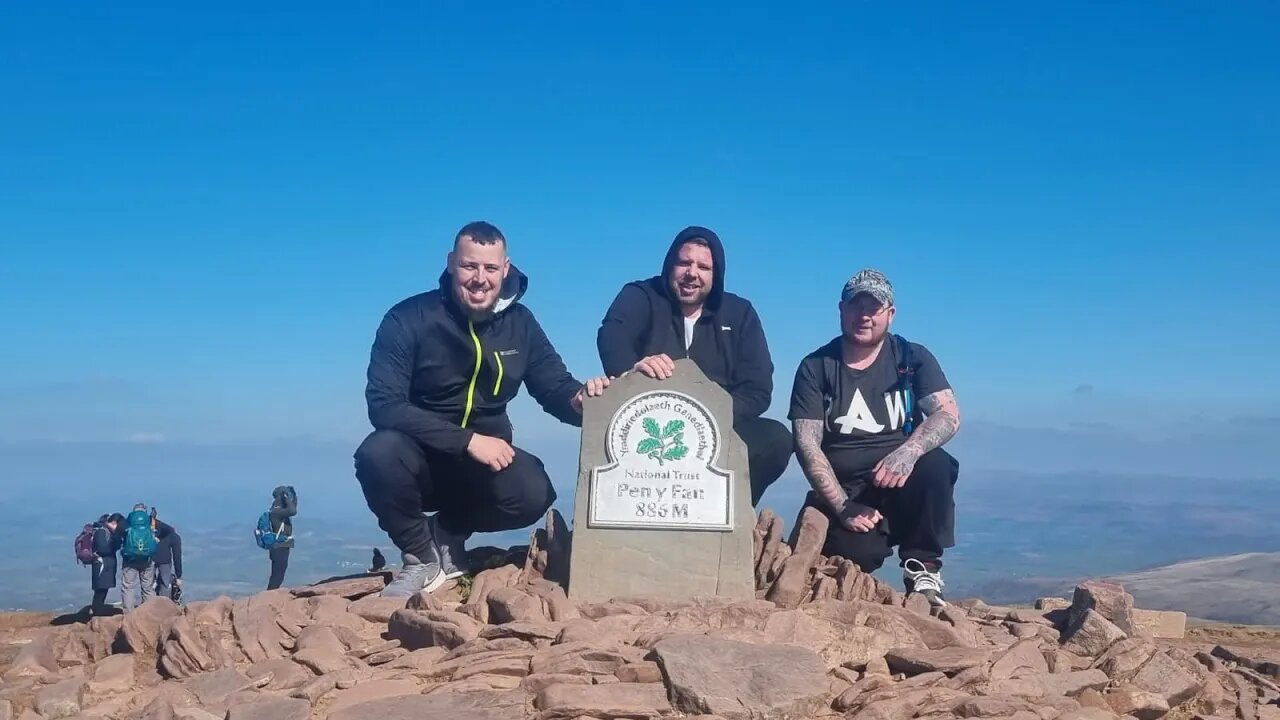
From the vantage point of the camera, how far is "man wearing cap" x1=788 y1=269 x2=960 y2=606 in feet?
22.7

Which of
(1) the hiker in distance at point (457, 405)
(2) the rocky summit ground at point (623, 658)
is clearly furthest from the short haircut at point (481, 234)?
(2) the rocky summit ground at point (623, 658)

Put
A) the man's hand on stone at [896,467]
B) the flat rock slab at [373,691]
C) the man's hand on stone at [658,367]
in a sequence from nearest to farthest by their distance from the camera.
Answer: the flat rock slab at [373,691] < the man's hand on stone at [658,367] < the man's hand on stone at [896,467]

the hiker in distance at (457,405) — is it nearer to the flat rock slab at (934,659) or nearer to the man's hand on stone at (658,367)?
the man's hand on stone at (658,367)

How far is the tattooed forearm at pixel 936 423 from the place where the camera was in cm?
691

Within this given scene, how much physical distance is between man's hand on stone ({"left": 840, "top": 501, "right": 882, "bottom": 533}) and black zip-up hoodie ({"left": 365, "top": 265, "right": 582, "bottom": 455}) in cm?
182

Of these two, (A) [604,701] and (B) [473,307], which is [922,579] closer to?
(A) [604,701]

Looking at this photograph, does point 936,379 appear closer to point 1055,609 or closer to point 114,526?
point 1055,609

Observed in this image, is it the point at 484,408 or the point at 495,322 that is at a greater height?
the point at 495,322

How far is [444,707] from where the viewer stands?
4922mm

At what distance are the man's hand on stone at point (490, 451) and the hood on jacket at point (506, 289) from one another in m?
0.82

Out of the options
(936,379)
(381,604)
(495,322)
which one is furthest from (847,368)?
(381,604)

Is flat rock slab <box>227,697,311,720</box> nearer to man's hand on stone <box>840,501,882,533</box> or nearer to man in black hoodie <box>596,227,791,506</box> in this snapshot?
man in black hoodie <box>596,227,791,506</box>

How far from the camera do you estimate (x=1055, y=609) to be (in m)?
6.90

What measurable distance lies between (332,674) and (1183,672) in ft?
14.6
